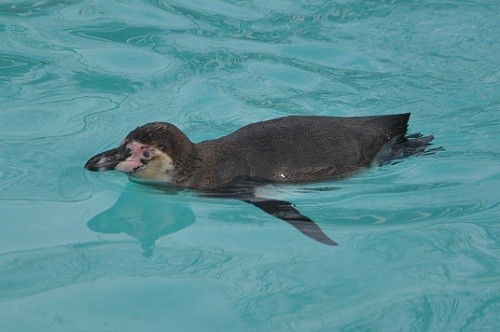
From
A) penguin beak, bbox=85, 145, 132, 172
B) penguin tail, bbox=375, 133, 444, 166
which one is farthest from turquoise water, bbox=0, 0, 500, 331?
penguin beak, bbox=85, 145, 132, 172

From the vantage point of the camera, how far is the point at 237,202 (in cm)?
530

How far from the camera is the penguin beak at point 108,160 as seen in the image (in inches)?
205

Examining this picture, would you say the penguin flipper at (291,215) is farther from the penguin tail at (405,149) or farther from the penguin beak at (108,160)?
the penguin tail at (405,149)

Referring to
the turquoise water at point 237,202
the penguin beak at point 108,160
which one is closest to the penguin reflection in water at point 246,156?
the penguin beak at point 108,160

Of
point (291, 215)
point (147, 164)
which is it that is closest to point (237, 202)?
point (291, 215)

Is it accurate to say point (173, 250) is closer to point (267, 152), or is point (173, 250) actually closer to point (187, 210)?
point (187, 210)

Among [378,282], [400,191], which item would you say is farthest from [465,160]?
[378,282]

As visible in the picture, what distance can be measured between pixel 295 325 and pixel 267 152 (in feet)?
4.81

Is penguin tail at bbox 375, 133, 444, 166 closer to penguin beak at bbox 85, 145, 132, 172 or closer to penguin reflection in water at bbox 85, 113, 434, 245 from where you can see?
penguin reflection in water at bbox 85, 113, 434, 245

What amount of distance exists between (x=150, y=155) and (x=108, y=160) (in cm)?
24

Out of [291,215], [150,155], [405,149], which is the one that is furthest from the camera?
[405,149]

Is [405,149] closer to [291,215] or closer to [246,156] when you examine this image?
[246,156]

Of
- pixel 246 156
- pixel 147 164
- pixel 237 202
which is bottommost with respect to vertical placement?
pixel 237 202

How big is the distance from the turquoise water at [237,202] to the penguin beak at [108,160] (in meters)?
0.22
